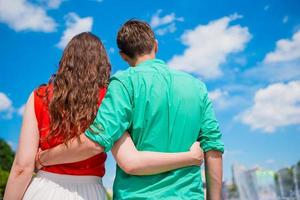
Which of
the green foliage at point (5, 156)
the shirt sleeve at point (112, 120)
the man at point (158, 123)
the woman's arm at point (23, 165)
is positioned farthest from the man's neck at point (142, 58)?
the green foliage at point (5, 156)

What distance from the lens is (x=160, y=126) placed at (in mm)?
2980

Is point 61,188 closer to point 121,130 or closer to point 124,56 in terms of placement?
point 121,130

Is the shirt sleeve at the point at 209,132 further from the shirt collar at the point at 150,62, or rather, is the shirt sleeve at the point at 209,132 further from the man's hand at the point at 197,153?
the shirt collar at the point at 150,62

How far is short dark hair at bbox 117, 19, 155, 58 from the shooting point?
329 centimetres

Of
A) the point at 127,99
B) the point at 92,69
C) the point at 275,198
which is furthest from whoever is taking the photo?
the point at 275,198

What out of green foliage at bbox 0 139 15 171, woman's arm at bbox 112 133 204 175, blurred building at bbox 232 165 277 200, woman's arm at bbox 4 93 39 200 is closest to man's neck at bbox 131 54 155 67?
woman's arm at bbox 112 133 204 175

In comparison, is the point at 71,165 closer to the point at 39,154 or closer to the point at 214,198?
the point at 39,154

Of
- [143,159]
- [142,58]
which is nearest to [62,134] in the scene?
[143,159]

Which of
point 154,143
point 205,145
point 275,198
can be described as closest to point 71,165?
point 154,143

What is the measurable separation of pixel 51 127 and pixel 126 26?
0.85m

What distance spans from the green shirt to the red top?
11.5 inches

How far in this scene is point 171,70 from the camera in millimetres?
3244

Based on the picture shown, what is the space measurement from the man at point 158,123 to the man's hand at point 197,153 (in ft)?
0.12

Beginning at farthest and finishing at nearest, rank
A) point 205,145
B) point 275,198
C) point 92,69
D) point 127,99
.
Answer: point 275,198, point 92,69, point 205,145, point 127,99
